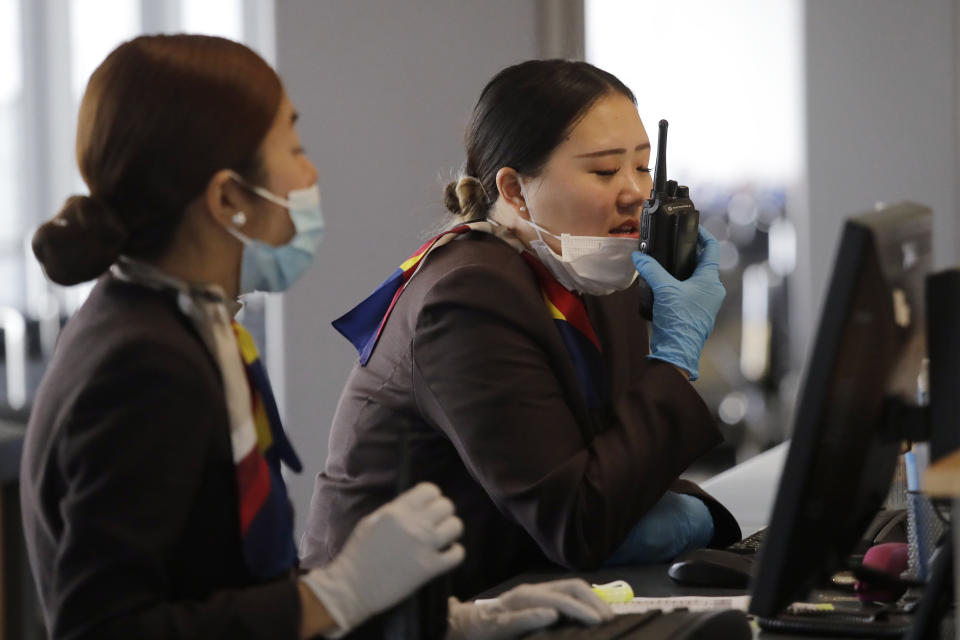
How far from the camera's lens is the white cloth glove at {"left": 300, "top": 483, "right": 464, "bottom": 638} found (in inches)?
43.9

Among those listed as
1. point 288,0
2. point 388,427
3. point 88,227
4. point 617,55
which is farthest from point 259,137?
point 617,55

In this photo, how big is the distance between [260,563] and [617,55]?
234 inches

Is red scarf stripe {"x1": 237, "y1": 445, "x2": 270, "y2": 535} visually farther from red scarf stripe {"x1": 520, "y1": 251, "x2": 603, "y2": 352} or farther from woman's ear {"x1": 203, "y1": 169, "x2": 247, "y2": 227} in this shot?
red scarf stripe {"x1": 520, "y1": 251, "x2": 603, "y2": 352}

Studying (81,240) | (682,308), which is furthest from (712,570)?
(81,240)

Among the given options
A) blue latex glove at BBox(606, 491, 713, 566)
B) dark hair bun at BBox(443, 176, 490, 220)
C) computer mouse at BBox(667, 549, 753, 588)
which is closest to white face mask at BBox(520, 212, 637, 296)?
dark hair bun at BBox(443, 176, 490, 220)

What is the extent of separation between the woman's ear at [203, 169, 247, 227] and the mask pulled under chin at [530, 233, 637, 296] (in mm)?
706

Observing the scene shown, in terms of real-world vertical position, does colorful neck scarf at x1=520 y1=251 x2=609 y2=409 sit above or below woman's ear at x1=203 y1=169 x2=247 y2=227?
below

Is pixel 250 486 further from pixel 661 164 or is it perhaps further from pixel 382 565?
pixel 661 164

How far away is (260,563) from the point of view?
3.82 ft

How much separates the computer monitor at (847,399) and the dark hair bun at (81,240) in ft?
2.06

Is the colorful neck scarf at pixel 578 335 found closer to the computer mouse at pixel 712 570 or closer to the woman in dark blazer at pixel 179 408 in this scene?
the computer mouse at pixel 712 570

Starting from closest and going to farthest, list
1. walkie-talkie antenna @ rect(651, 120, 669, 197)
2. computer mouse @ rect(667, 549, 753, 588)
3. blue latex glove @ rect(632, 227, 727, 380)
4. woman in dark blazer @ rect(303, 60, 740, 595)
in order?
computer mouse @ rect(667, 549, 753, 588), woman in dark blazer @ rect(303, 60, 740, 595), blue latex glove @ rect(632, 227, 727, 380), walkie-talkie antenna @ rect(651, 120, 669, 197)

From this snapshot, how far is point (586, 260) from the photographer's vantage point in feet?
6.17

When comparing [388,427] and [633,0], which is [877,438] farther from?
[633,0]
